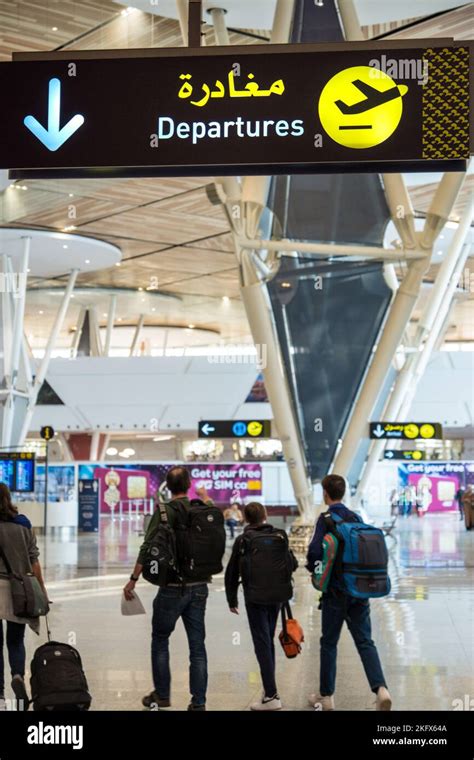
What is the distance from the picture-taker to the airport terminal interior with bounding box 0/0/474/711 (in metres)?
6.75

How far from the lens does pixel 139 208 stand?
32781 millimetres

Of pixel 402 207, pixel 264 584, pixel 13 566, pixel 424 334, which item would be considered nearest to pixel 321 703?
pixel 264 584

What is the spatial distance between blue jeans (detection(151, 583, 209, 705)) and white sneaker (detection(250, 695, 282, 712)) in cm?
42

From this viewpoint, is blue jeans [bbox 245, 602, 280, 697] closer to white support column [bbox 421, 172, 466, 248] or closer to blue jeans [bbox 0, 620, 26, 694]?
blue jeans [bbox 0, 620, 26, 694]

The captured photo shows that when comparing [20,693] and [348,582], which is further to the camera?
[348,582]

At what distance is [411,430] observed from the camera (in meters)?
27.2

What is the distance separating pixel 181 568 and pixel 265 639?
941 millimetres

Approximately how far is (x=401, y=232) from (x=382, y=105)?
15099mm

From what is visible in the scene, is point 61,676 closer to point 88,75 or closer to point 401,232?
point 88,75

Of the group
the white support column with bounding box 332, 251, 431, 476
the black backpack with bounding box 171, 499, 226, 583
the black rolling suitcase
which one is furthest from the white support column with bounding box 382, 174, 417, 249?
the black rolling suitcase

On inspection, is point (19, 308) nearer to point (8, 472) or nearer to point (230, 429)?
point (8, 472)

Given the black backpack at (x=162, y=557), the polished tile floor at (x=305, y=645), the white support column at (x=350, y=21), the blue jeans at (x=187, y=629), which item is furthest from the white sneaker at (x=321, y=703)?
the white support column at (x=350, y=21)

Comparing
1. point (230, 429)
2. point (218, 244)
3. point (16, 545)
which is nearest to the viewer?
point (16, 545)

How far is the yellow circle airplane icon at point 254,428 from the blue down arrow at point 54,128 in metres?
19.2
